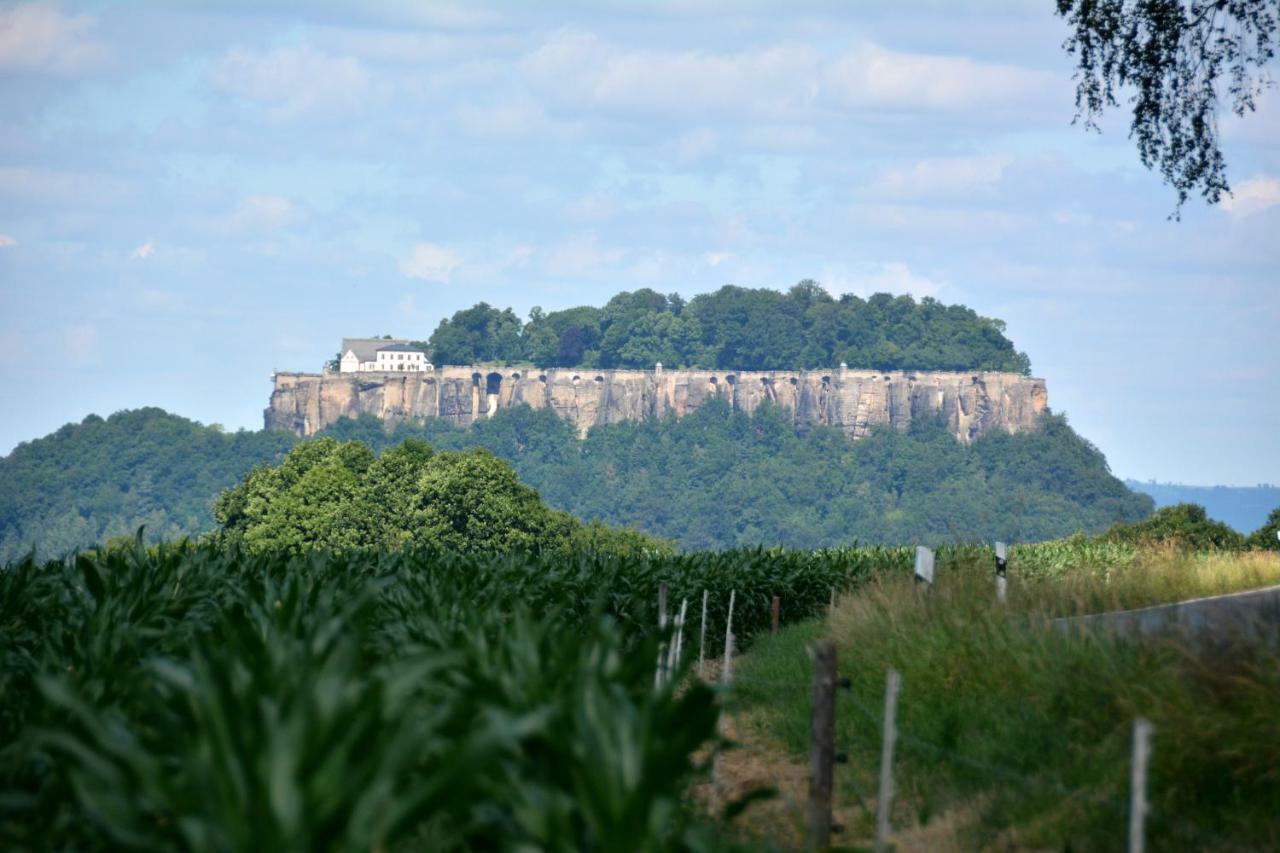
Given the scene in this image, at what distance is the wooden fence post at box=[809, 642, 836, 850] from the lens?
330 inches

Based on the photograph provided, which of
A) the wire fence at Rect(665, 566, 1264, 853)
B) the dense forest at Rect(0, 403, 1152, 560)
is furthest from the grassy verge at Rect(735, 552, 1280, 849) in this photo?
the dense forest at Rect(0, 403, 1152, 560)

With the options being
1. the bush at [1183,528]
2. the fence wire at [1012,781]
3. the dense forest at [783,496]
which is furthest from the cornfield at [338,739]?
the dense forest at [783,496]

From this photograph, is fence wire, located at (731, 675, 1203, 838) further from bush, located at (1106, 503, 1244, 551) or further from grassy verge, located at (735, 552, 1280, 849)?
bush, located at (1106, 503, 1244, 551)

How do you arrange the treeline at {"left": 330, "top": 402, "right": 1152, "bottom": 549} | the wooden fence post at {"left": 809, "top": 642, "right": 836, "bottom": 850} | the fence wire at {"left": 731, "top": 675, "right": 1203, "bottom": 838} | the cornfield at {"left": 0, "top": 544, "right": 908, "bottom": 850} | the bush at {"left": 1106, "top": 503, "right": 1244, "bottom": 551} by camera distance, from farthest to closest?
1. the treeline at {"left": 330, "top": 402, "right": 1152, "bottom": 549}
2. the bush at {"left": 1106, "top": 503, "right": 1244, "bottom": 551}
3. the wooden fence post at {"left": 809, "top": 642, "right": 836, "bottom": 850}
4. the fence wire at {"left": 731, "top": 675, "right": 1203, "bottom": 838}
5. the cornfield at {"left": 0, "top": 544, "right": 908, "bottom": 850}

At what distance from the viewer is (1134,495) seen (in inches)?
7067

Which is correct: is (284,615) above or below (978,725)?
above

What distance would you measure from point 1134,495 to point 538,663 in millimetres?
180905

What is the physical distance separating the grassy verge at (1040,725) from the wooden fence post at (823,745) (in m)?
0.54

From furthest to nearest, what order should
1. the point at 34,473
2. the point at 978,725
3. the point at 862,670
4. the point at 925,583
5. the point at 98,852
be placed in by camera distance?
the point at 34,473 → the point at 925,583 → the point at 862,670 → the point at 978,725 → the point at 98,852

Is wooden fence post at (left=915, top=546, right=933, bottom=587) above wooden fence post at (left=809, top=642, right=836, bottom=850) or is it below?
above

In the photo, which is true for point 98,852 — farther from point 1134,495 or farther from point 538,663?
point 1134,495

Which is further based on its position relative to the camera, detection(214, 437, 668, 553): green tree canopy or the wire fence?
detection(214, 437, 668, 553): green tree canopy

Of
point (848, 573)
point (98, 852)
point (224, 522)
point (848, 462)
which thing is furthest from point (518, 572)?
point (848, 462)

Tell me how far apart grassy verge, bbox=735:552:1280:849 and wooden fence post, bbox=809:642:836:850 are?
0.54m
